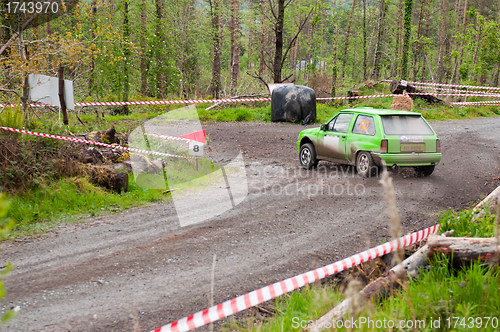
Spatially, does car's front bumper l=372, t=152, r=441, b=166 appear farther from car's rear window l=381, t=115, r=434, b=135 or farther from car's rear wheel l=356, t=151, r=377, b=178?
car's rear window l=381, t=115, r=434, b=135

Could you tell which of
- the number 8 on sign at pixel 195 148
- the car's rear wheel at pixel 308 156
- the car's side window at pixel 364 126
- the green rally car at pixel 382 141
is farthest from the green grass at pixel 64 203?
the car's side window at pixel 364 126

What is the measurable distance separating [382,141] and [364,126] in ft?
2.55

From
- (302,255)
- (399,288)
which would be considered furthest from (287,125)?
(399,288)

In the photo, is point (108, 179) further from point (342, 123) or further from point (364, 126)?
point (364, 126)

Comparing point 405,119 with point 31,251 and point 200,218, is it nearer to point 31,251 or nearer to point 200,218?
point 200,218

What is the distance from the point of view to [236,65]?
82.4 feet

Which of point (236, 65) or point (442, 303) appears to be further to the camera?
point (236, 65)

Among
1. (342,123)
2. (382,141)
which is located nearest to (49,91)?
(342,123)

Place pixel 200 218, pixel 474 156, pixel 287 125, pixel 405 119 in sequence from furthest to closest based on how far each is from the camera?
pixel 287 125, pixel 474 156, pixel 405 119, pixel 200 218

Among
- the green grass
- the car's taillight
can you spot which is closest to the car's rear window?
the car's taillight

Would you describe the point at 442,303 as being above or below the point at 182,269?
above

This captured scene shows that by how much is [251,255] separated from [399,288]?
2.21 m

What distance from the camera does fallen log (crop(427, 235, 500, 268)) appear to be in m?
3.94

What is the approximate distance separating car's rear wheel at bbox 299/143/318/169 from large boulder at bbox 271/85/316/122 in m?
7.82
